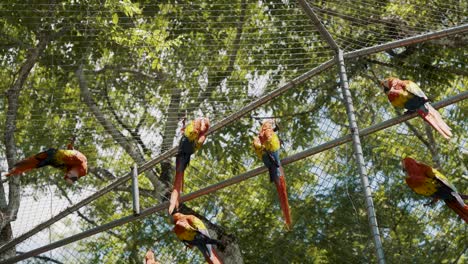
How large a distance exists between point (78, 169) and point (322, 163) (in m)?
1.20

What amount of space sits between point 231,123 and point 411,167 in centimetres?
111

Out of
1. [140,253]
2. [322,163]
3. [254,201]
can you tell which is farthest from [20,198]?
[322,163]

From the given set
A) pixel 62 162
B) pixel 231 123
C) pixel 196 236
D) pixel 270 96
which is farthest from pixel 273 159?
pixel 62 162

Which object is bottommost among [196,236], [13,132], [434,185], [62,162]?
[434,185]

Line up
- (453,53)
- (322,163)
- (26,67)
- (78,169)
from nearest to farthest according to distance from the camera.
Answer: (78,169) < (322,163) < (26,67) < (453,53)

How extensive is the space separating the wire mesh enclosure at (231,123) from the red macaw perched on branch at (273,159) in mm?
686

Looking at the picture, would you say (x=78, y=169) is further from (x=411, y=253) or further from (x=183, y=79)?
(x=411, y=253)

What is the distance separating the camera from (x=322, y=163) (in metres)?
3.57

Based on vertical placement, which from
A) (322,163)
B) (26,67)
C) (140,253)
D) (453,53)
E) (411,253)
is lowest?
(411,253)

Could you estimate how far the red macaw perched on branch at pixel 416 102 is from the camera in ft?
8.54

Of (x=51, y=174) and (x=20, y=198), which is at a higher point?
(x=51, y=174)

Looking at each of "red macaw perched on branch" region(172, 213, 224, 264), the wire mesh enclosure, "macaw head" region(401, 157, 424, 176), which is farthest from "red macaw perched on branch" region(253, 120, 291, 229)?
the wire mesh enclosure

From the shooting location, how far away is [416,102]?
2648 mm

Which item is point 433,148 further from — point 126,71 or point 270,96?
point 126,71
